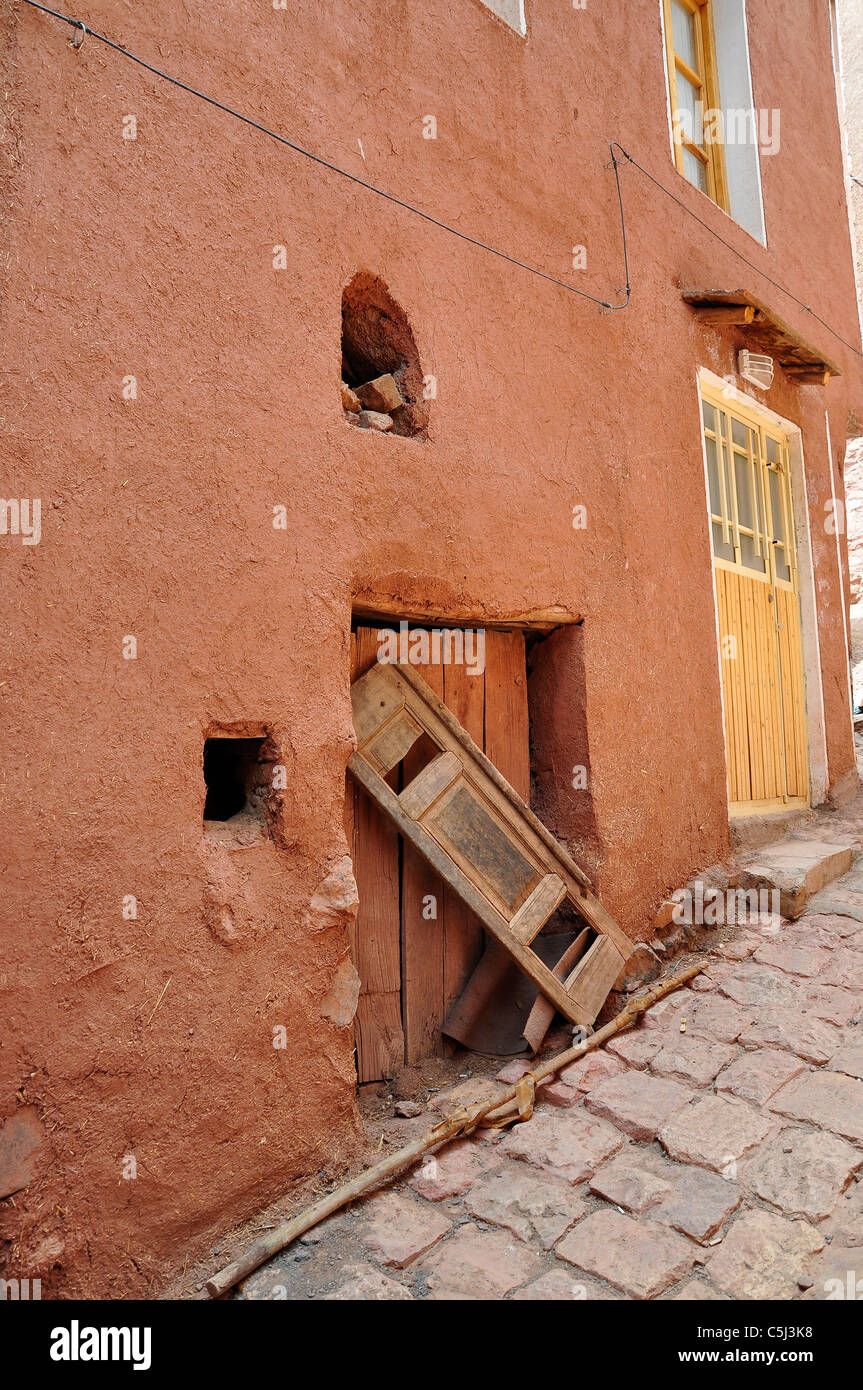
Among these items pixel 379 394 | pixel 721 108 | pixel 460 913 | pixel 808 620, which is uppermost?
pixel 721 108

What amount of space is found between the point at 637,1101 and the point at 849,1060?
924 millimetres

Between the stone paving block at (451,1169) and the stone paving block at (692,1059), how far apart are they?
2.84 ft

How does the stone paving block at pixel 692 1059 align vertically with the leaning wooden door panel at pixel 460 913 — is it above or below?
below

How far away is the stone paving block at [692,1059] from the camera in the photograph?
11.3 feet

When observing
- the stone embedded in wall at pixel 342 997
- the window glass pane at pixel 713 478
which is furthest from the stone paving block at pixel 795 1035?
the window glass pane at pixel 713 478

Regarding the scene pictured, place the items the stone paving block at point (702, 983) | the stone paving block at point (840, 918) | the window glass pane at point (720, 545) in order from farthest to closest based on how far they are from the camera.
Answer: the window glass pane at point (720, 545) → the stone paving block at point (840, 918) → the stone paving block at point (702, 983)

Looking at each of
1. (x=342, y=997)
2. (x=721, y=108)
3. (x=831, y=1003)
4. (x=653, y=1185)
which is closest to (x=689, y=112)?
(x=721, y=108)

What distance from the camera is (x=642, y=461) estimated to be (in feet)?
15.5

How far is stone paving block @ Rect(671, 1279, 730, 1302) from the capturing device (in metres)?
2.37

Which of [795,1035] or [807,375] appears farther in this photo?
[807,375]

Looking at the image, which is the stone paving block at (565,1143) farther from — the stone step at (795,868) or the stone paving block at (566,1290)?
the stone step at (795,868)

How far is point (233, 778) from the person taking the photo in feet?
9.83

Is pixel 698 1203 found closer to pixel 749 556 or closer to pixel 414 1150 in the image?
pixel 414 1150

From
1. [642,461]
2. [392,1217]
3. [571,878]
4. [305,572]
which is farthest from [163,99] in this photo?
[392,1217]
